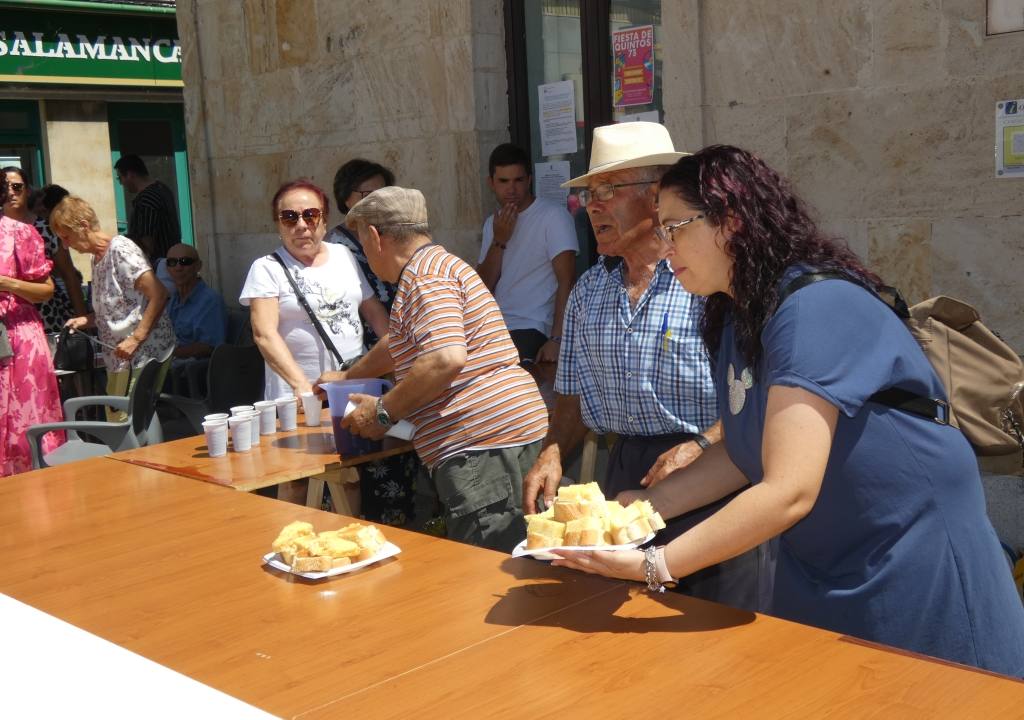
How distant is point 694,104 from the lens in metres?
5.59

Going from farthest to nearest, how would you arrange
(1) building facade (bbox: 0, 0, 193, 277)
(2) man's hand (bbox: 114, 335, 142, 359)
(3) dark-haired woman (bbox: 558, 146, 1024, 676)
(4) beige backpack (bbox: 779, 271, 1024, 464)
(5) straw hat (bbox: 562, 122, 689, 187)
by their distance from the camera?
(1) building facade (bbox: 0, 0, 193, 277)
(2) man's hand (bbox: 114, 335, 142, 359)
(5) straw hat (bbox: 562, 122, 689, 187)
(4) beige backpack (bbox: 779, 271, 1024, 464)
(3) dark-haired woman (bbox: 558, 146, 1024, 676)

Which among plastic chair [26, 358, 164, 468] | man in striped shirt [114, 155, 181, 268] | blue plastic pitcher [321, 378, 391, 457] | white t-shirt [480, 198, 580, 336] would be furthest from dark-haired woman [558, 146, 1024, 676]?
man in striped shirt [114, 155, 181, 268]

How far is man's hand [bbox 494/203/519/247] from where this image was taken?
20.5 feet

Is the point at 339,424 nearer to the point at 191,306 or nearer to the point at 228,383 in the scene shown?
the point at 228,383

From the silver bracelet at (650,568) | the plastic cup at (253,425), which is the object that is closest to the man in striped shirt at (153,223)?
the plastic cup at (253,425)

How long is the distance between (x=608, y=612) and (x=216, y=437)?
2.26 metres

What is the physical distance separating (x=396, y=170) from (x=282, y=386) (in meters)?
2.95

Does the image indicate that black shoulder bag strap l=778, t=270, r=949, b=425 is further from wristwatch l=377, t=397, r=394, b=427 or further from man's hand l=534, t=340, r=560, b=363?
man's hand l=534, t=340, r=560, b=363

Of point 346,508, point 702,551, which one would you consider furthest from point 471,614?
point 346,508

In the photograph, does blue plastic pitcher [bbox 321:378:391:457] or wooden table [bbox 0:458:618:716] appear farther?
blue plastic pitcher [bbox 321:378:391:457]

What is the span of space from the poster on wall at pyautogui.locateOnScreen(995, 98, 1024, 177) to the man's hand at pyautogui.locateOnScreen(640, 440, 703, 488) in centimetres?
234

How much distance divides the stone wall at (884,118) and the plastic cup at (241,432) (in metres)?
2.70

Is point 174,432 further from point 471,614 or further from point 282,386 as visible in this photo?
point 471,614

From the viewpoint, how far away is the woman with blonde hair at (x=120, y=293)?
6555mm
